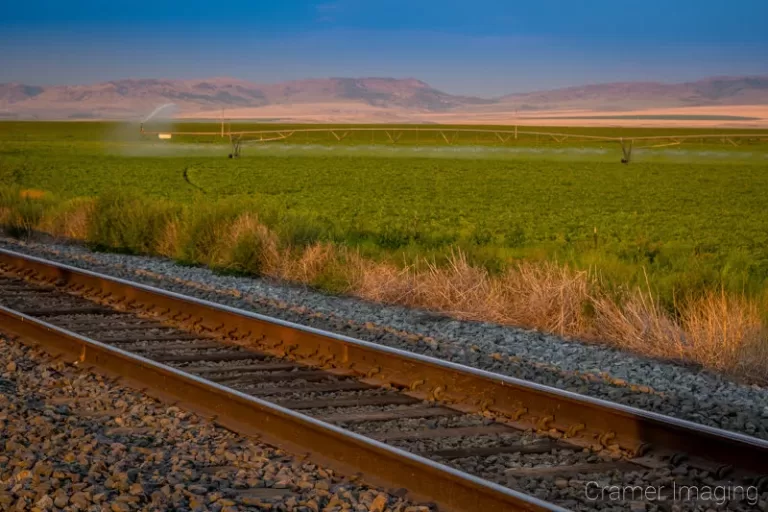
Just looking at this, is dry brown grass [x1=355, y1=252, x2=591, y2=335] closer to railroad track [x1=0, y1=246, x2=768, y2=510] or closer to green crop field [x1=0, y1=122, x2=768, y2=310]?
green crop field [x1=0, y1=122, x2=768, y2=310]

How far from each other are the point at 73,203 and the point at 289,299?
471 inches

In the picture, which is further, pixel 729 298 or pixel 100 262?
pixel 100 262

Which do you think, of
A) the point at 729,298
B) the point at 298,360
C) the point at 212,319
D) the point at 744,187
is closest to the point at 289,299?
the point at 212,319

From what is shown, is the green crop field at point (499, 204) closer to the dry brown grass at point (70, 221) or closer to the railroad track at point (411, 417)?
the dry brown grass at point (70, 221)

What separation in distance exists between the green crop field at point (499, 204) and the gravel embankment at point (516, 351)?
2161 millimetres

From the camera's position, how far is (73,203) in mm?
24094

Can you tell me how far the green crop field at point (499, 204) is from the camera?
1819 cm

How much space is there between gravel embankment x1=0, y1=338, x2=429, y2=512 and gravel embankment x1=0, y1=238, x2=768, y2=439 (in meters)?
2.97

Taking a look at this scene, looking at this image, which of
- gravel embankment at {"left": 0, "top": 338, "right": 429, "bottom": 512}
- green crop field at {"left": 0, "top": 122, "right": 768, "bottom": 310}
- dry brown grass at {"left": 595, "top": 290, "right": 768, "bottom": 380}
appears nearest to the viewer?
gravel embankment at {"left": 0, "top": 338, "right": 429, "bottom": 512}

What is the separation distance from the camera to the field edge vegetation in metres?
10.2

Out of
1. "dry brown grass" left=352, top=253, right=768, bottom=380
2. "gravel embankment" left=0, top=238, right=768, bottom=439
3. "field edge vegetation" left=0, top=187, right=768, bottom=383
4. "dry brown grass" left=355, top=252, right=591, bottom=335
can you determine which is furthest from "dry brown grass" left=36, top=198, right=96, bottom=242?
"dry brown grass" left=355, top=252, right=591, bottom=335

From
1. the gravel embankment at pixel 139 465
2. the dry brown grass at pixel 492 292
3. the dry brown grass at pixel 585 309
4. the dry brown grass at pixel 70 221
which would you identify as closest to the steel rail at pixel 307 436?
the gravel embankment at pixel 139 465

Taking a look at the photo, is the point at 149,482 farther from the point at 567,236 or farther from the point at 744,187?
the point at 744,187

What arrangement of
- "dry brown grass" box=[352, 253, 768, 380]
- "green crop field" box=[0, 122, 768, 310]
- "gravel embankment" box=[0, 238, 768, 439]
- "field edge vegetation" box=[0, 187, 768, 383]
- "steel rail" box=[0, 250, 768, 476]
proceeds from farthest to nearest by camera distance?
"green crop field" box=[0, 122, 768, 310] < "field edge vegetation" box=[0, 187, 768, 383] < "dry brown grass" box=[352, 253, 768, 380] < "gravel embankment" box=[0, 238, 768, 439] < "steel rail" box=[0, 250, 768, 476]
